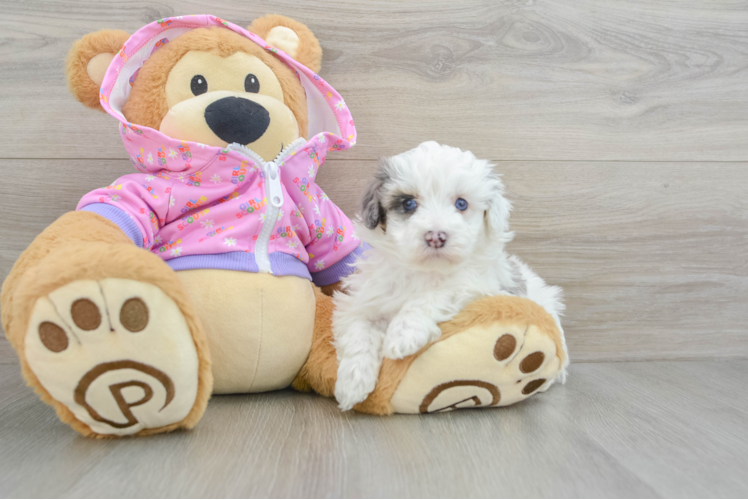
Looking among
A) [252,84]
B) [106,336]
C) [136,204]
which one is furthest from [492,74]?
[106,336]

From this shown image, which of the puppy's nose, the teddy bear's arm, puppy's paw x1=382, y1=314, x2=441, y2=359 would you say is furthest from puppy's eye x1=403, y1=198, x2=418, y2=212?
the teddy bear's arm

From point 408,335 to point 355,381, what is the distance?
0.17 m

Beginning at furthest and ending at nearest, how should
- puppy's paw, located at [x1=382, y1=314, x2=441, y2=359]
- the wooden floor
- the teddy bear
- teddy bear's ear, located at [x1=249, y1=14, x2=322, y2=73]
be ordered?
the wooden floor < teddy bear's ear, located at [x1=249, y1=14, x2=322, y2=73] < puppy's paw, located at [x1=382, y1=314, x2=441, y2=359] < the teddy bear

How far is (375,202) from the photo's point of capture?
131cm

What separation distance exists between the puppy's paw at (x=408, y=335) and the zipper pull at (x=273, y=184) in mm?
447

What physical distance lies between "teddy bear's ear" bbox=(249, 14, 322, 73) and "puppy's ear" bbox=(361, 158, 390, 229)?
0.47m

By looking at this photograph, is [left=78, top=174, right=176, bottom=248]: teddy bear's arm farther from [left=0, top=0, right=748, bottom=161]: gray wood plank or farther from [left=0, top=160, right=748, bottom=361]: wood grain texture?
[left=0, top=160, right=748, bottom=361]: wood grain texture

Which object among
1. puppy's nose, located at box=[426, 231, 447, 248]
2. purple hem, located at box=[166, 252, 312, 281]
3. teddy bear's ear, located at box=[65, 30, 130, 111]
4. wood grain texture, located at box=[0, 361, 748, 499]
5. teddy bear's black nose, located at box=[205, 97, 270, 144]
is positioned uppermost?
teddy bear's ear, located at box=[65, 30, 130, 111]

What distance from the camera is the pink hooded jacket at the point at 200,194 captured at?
1319 mm

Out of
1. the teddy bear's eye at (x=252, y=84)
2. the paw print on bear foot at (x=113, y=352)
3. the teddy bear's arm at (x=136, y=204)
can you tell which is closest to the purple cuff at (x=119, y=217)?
the teddy bear's arm at (x=136, y=204)

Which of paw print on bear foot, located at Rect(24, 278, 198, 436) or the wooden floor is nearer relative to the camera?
paw print on bear foot, located at Rect(24, 278, 198, 436)

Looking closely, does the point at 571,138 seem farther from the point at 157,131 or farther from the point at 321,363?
the point at 157,131

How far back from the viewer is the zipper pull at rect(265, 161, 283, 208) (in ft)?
4.53

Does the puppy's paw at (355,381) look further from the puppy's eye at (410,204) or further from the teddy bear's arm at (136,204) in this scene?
the teddy bear's arm at (136,204)
